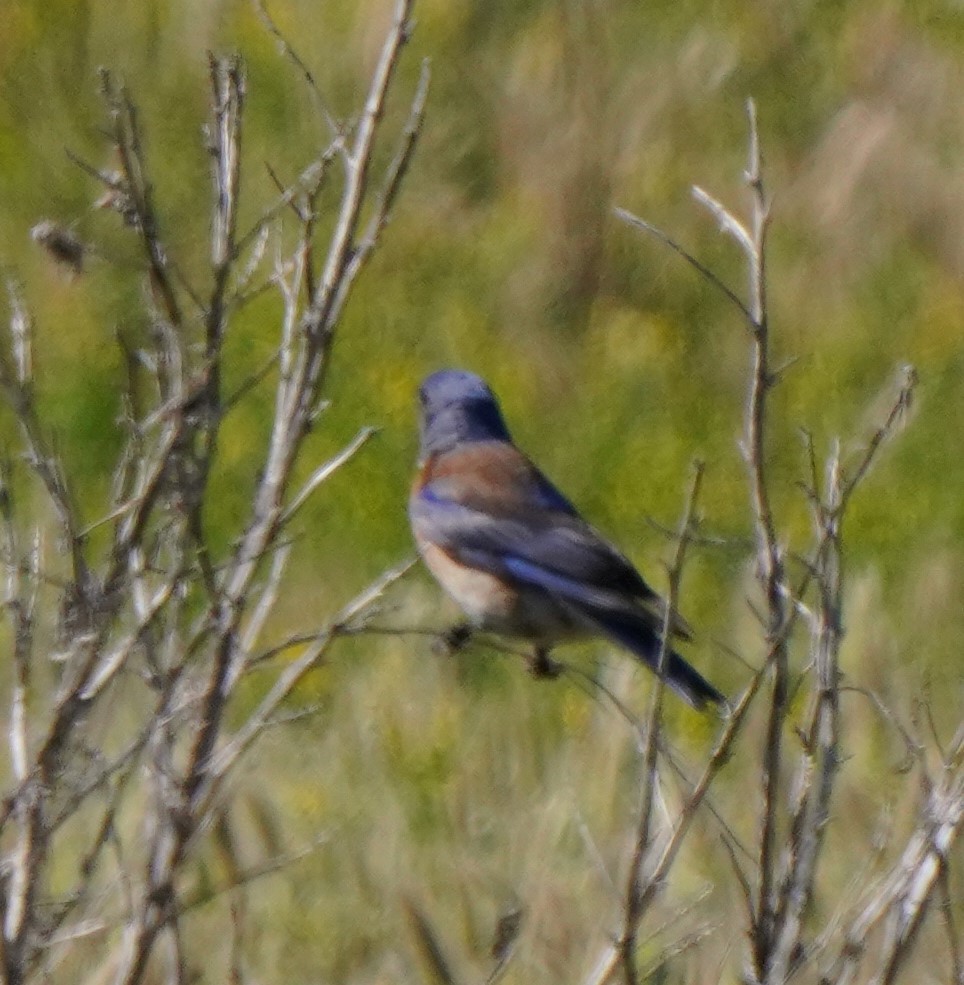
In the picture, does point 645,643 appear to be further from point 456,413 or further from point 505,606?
point 456,413

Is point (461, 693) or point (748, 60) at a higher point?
point (748, 60)

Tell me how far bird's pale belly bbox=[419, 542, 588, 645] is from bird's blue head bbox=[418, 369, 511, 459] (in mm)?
326

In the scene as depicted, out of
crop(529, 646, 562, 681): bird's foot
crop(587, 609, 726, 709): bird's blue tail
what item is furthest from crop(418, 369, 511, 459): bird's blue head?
crop(587, 609, 726, 709): bird's blue tail

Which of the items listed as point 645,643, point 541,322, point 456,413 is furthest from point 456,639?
point 541,322

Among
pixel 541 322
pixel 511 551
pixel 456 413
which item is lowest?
pixel 511 551

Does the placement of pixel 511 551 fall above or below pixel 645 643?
above

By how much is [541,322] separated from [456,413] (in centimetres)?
242

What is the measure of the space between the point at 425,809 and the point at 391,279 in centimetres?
265

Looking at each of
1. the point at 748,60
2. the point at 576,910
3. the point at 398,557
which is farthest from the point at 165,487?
the point at 748,60

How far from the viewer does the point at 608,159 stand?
7715mm

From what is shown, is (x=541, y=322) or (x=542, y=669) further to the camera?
(x=541, y=322)

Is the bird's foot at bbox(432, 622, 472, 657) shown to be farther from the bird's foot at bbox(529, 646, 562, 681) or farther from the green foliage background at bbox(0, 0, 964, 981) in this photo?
the green foliage background at bbox(0, 0, 964, 981)

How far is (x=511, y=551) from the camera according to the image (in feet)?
14.1

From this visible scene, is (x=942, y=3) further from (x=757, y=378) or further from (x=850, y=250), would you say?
(x=757, y=378)
